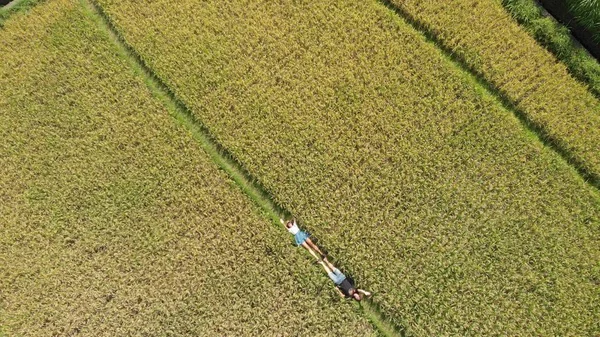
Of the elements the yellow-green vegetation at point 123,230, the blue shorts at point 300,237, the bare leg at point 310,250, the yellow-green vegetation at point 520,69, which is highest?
the yellow-green vegetation at point 520,69

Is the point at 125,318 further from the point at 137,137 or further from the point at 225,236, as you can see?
the point at 137,137

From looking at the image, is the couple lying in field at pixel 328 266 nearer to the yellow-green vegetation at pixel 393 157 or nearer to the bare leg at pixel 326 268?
the bare leg at pixel 326 268

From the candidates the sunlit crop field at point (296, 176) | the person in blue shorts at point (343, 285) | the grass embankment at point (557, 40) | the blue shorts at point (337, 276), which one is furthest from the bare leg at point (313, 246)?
the grass embankment at point (557, 40)

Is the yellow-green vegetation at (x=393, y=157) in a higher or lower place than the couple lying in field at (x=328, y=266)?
higher

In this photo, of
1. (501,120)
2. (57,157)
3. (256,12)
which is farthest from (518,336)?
(57,157)

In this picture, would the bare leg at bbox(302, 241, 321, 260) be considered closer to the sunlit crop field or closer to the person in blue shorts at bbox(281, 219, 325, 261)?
the person in blue shorts at bbox(281, 219, 325, 261)

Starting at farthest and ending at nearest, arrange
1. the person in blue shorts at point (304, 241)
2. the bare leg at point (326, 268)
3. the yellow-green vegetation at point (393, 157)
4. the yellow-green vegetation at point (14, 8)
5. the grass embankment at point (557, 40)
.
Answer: the yellow-green vegetation at point (14, 8) → the grass embankment at point (557, 40) → the person in blue shorts at point (304, 241) → the bare leg at point (326, 268) → the yellow-green vegetation at point (393, 157)

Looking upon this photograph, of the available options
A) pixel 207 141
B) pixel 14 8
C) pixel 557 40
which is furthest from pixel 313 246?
pixel 14 8
